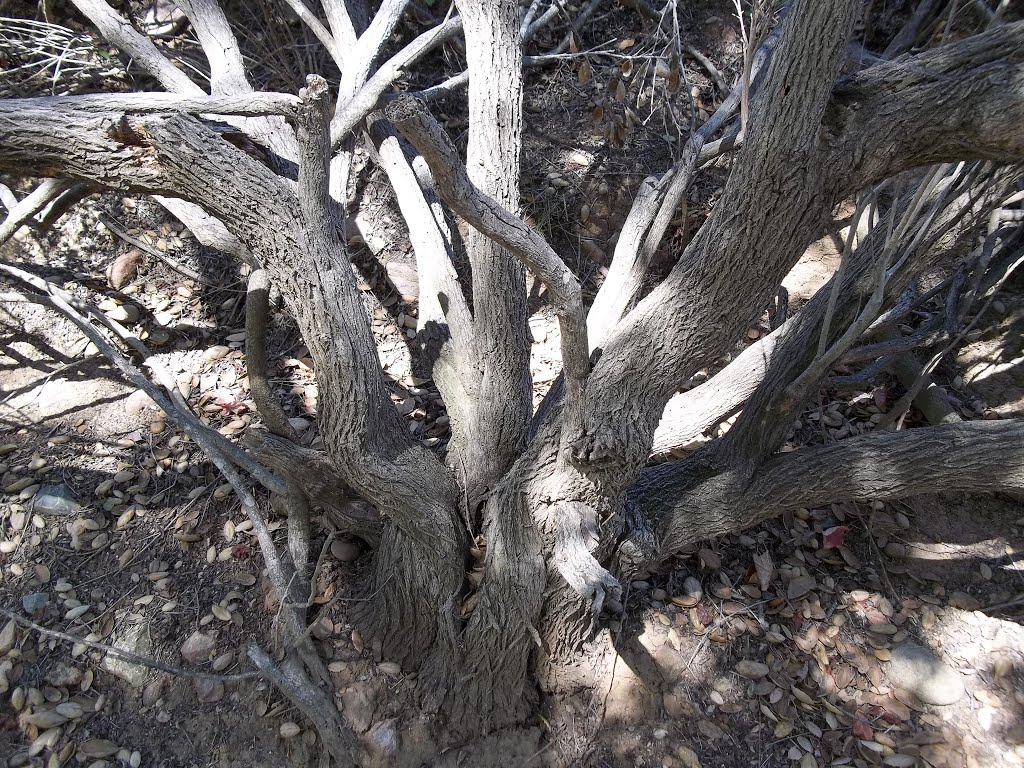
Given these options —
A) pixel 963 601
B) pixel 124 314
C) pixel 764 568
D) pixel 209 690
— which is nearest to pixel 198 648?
pixel 209 690

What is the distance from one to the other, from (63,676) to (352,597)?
1.02 m

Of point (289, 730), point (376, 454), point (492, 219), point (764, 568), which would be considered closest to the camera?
point (492, 219)

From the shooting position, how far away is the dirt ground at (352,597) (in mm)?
2225

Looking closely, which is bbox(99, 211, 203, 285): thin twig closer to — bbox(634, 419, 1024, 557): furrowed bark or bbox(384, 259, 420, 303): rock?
bbox(384, 259, 420, 303): rock

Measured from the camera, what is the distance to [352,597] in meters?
2.45

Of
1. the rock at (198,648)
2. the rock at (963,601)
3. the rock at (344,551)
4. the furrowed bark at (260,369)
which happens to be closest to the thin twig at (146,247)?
the furrowed bark at (260,369)

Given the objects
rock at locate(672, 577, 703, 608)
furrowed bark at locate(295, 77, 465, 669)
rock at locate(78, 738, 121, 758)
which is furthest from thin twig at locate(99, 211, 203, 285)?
rock at locate(672, 577, 703, 608)

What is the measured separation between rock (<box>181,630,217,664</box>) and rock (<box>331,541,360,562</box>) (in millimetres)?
511

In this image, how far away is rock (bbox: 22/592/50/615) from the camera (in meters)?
2.46

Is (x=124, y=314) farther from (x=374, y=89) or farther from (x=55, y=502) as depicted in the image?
(x=374, y=89)

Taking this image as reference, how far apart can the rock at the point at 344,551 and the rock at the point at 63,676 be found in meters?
0.95

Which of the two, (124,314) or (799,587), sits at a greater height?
(124,314)

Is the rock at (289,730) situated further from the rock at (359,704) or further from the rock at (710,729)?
the rock at (710,729)

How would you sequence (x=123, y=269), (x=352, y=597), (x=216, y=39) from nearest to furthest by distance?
(x=352, y=597), (x=216, y=39), (x=123, y=269)
